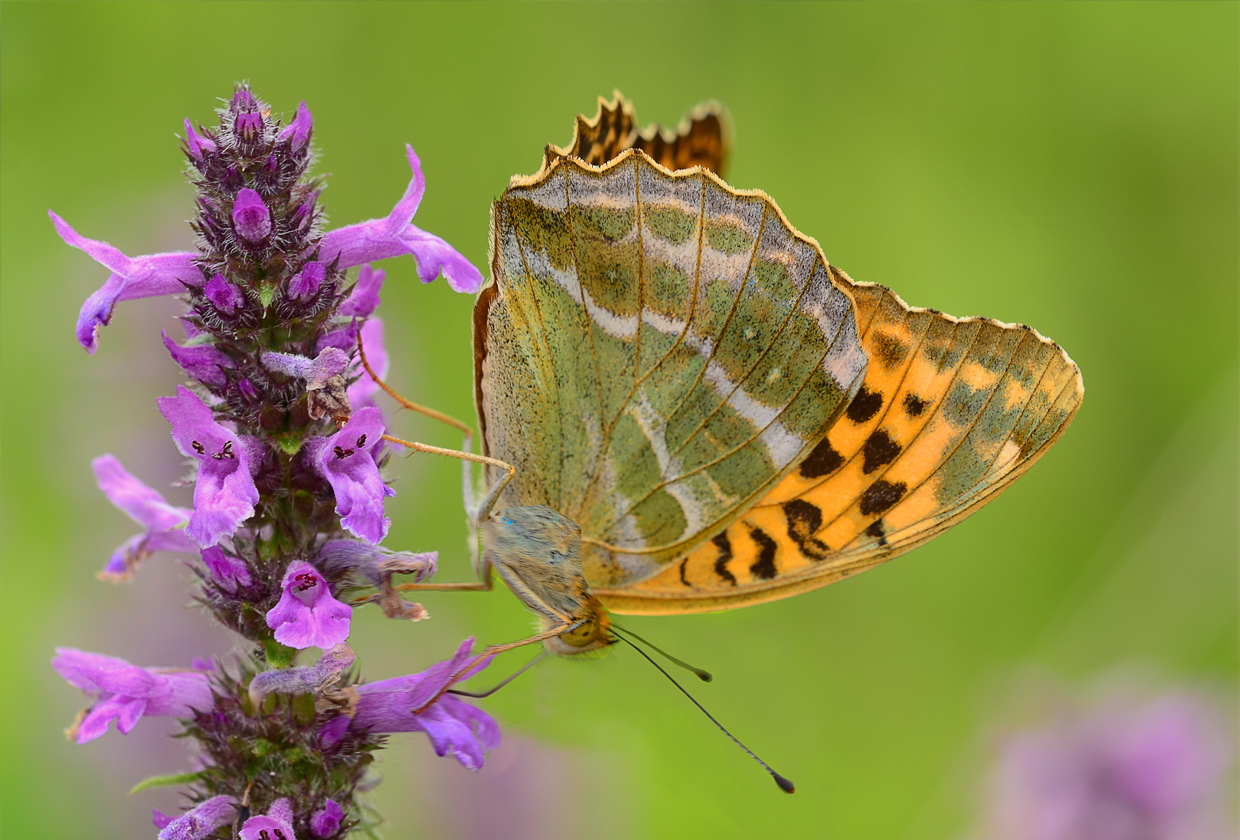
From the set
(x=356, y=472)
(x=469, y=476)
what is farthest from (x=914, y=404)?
(x=356, y=472)

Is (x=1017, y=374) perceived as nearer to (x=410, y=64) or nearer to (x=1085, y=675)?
(x=1085, y=675)

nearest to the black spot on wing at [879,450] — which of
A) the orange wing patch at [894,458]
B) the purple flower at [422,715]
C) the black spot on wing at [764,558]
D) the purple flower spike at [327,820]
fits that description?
the orange wing patch at [894,458]

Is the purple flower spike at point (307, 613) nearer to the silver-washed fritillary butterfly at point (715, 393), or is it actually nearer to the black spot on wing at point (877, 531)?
the silver-washed fritillary butterfly at point (715, 393)

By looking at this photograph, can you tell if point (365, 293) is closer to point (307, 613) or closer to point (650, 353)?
point (307, 613)

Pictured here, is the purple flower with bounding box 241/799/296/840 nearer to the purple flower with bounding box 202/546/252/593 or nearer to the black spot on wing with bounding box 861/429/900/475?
the purple flower with bounding box 202/546/252/593

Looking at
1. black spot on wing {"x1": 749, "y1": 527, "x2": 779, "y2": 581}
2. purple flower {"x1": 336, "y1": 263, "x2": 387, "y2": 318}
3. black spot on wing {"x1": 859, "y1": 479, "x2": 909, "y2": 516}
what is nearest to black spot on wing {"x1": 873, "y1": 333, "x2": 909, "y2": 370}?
black spot on wing {"x1": 859, "y1": 479, "x2": 909, "y2": 516}

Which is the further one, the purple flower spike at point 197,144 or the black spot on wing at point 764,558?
the black spot on wing at point 764,558
